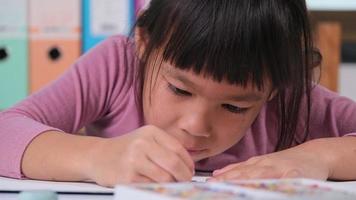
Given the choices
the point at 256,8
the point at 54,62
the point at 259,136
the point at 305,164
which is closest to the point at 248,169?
the point at 305,164

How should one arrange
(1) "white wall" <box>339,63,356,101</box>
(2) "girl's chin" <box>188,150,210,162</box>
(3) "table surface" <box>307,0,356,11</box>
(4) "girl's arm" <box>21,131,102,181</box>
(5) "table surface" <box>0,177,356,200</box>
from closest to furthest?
(5) "table surface" <box>0,177,356,200</box> < (4) "girl's arm" <box>21,131,102,181</box> < (2) "girl's chin" <box>188,150,210,162</box> < (3) "table surface" <box>307,0,356,11</box> < (1) "white wall" <box>339,63,356,101</box>

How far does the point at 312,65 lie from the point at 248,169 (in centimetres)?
27

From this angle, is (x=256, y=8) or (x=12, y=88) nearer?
(x=256, y=8)

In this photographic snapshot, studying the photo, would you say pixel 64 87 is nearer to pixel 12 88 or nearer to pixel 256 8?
pixel 256 8

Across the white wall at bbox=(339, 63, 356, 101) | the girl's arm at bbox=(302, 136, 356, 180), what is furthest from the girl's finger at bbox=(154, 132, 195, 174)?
the white wall at bbox=(339, 63, 356, 101)

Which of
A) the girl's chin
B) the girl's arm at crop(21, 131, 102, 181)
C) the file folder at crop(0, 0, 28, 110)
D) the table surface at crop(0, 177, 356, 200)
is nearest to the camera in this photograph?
the table surface at crop(0, 177, 356, 200)

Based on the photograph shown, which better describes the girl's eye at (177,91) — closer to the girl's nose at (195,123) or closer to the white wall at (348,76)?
the girl's nose at (195,123)

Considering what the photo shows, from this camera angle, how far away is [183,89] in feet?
2.55

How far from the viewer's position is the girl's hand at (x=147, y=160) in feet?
2.08

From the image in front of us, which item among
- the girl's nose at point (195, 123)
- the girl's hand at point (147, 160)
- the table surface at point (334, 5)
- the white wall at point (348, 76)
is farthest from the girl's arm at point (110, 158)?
the white wall at point (348, 76)

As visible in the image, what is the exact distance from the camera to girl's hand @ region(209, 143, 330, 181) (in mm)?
679

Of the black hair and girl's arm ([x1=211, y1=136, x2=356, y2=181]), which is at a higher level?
the black hair

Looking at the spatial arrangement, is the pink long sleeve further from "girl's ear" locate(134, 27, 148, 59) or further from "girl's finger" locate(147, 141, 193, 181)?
"girl's finger" locate(147, 141, 193, 181)

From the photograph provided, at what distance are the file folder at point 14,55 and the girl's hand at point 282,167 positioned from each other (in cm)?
90
